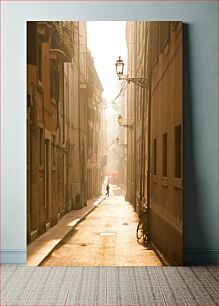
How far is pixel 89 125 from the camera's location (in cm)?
543

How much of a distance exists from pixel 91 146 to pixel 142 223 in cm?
88

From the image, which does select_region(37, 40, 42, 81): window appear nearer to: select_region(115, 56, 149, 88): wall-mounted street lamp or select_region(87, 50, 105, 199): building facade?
select_region(87, 50, 105, 199): building facade

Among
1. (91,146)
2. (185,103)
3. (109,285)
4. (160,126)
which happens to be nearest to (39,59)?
(91,146)

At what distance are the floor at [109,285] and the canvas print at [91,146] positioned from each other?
0.48 ft

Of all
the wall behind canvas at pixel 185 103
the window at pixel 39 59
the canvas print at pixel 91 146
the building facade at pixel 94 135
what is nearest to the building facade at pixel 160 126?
the canvas print at pixel 91 146

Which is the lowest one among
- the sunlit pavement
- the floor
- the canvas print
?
the floor

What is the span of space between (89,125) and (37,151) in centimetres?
56

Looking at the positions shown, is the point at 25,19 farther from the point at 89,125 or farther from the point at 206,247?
the point at 206,247

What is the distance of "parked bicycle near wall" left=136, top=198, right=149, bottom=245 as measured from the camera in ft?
17.2

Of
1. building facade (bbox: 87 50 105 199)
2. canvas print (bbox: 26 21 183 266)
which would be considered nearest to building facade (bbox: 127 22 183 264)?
canvas print (bbox: 26 21 183 266)

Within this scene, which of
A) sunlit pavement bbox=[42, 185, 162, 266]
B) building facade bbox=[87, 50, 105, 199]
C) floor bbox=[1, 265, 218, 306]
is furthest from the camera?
building facade bbox=[87, 50, 105, 199]

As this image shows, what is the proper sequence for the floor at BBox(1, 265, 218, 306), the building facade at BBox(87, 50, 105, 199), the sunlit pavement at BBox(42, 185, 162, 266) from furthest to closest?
the building facade at BBox(87, 50, 105, 199) → the sunlit pavement at BBox(42, 185, 162, 266) → the floor at BBox(1, 265, 218, 306)

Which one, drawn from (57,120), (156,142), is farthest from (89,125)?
(156,142)

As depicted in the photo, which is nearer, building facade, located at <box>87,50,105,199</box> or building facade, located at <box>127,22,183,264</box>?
building facade, located at <box>127,22,183,264</box>
